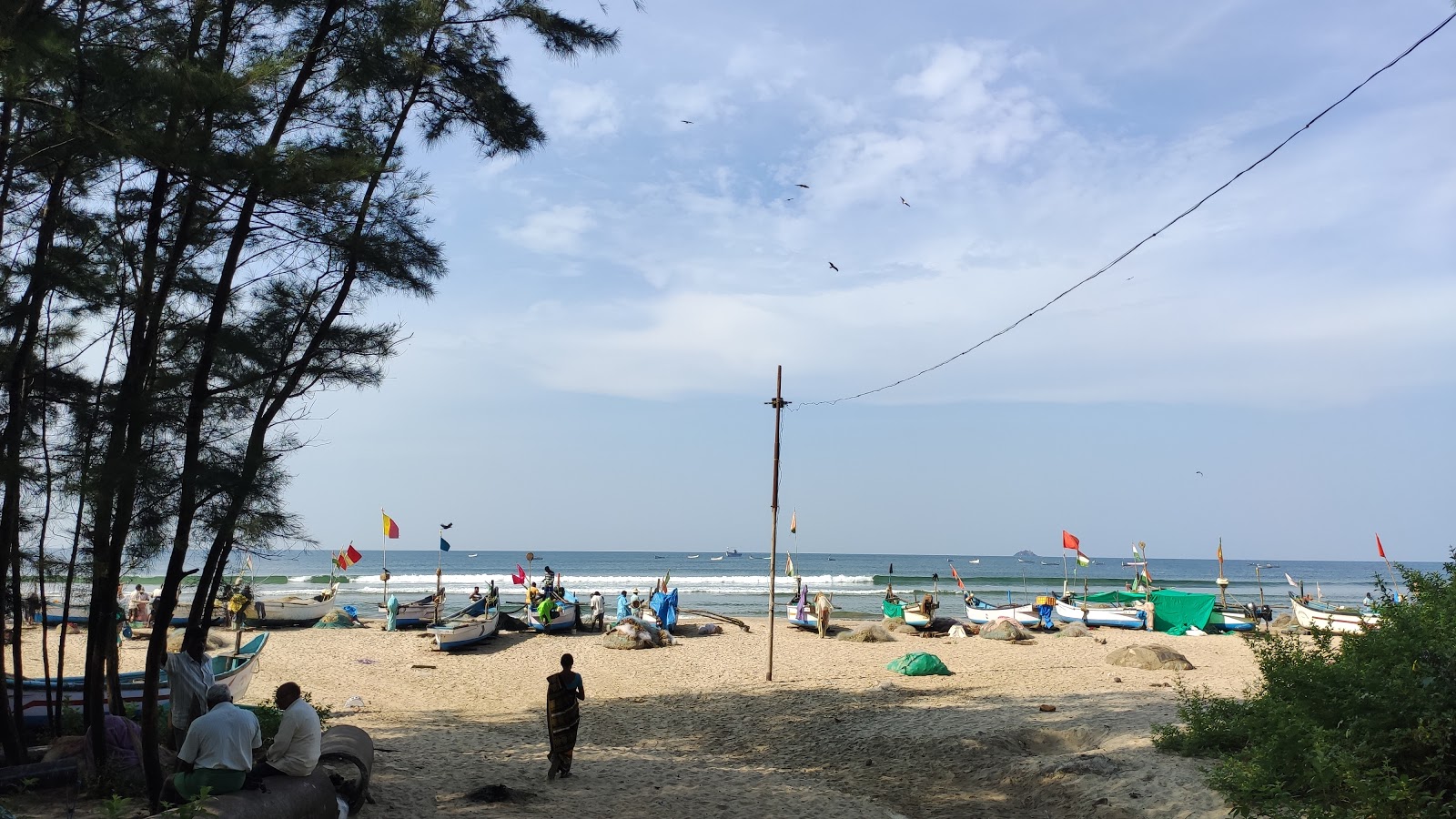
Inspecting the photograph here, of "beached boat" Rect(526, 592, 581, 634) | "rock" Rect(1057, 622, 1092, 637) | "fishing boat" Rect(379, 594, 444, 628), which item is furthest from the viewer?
"fishing boat" Rect(379, 594, 444, 628)

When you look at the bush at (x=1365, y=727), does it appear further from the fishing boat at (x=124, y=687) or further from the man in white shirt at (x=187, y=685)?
the fishing boat at (x=124, y=687)

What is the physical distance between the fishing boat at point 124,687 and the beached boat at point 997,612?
2422cm

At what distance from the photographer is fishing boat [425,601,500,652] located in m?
23.5

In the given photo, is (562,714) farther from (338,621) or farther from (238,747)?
(338,621)

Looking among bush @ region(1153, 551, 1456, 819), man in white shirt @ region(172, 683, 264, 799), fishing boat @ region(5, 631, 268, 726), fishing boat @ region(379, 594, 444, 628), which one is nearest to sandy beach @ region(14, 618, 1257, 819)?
bush @ region(1153, 551, 1456, 819)

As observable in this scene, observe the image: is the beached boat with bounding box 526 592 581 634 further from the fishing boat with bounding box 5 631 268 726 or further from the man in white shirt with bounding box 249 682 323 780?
the man in white shirt with bounding box 249 682 323 780

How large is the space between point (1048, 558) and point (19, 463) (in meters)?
154

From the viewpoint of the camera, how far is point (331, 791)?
23.0ft

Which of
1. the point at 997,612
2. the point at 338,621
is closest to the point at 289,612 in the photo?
the point at 338,621

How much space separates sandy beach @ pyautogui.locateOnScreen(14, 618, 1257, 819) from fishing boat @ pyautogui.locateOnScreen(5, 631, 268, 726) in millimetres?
1572

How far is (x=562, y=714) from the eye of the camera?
9727mm

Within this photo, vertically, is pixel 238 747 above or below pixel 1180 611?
above

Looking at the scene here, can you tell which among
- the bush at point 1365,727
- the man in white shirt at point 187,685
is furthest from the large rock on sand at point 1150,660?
the man in white shirt at point 187,685

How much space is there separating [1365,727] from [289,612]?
32.4 m
